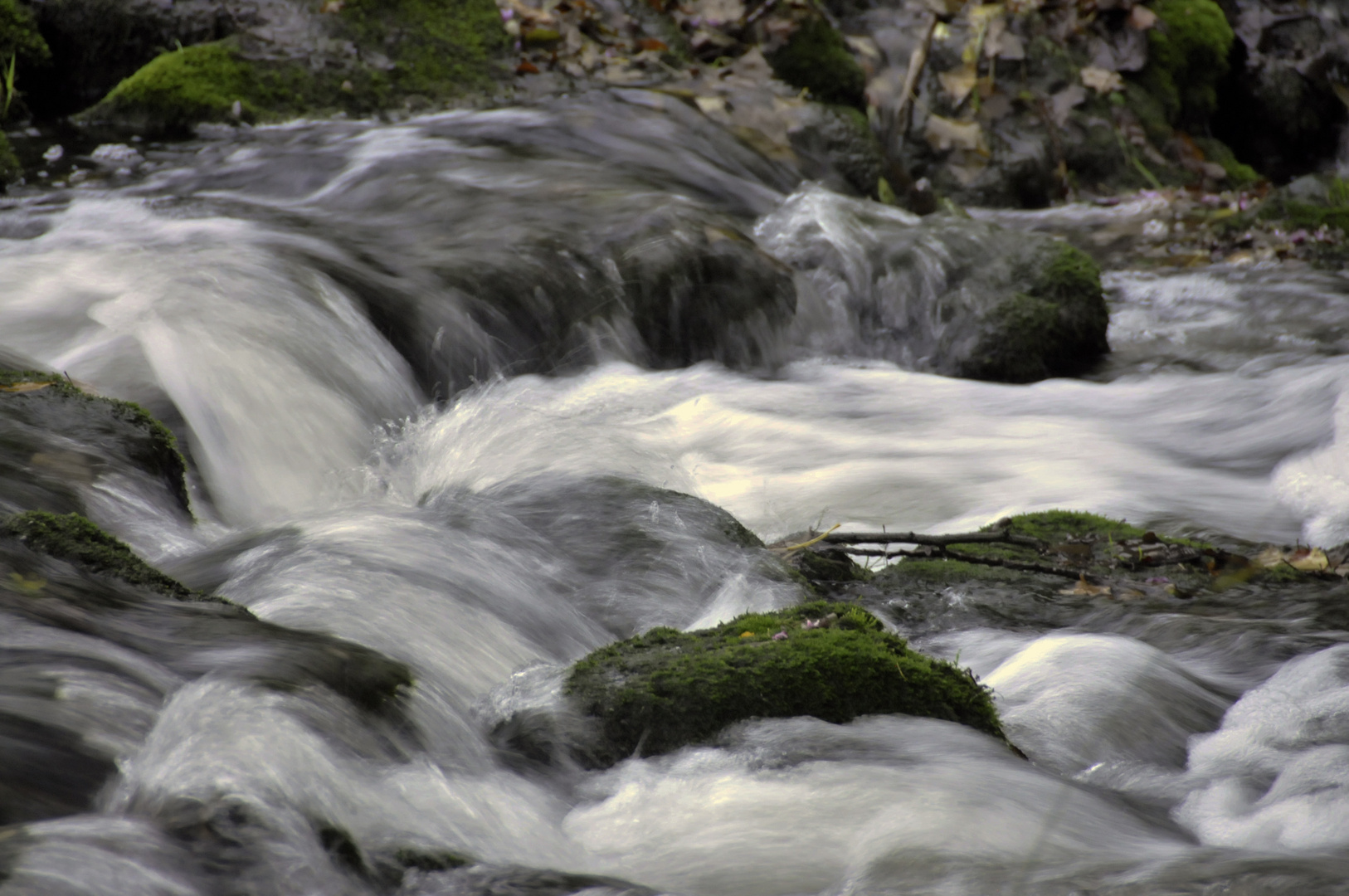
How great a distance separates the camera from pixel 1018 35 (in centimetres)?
1012

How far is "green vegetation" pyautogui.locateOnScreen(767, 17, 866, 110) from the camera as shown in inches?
357

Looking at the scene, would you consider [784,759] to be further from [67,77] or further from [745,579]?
[67,77]

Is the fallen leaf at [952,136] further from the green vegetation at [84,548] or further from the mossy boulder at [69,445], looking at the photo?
the green vegetation at [84,548]

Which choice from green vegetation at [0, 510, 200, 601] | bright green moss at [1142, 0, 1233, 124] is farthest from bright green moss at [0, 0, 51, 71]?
bright green moss at [1142, 0, 1233, 124]

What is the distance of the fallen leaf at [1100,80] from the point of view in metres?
10.1

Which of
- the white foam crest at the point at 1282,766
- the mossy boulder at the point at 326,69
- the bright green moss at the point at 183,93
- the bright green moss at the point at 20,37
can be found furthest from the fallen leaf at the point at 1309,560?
the bright green moss at the point at 20,37

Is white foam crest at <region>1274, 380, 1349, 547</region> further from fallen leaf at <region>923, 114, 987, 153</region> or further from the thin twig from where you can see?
fallen leaf at <region>923, 114, 987, 153</region>

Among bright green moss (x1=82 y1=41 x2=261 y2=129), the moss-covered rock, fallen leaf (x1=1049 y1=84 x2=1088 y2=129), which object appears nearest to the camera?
the moss-covered rock

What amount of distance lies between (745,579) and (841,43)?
7379mm

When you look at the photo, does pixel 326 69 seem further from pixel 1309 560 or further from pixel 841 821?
pixel 841 821

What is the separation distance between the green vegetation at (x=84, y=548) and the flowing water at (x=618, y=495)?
265 millimetres

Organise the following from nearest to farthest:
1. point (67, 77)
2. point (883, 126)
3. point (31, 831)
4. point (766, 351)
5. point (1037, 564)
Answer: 1. point (31, 831)
2. point (1037, 564)
3. point (766, 351)
4. point (67, 77)
5. point (883, 126)

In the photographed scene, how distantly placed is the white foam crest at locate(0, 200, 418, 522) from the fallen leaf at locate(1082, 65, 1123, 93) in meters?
7.59

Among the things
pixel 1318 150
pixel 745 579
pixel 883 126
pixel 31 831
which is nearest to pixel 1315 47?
pixel 1318 150
